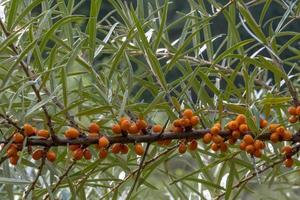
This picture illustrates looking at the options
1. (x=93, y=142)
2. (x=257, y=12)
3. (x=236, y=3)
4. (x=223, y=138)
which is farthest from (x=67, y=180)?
(x=257, y=12)

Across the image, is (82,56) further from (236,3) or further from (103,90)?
(236,3)

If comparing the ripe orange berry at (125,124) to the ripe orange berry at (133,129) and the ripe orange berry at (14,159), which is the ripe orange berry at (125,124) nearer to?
the ripe orange berry at (133,129)

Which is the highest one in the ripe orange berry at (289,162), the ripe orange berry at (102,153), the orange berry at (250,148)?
the ripe orange berry at (102,153)

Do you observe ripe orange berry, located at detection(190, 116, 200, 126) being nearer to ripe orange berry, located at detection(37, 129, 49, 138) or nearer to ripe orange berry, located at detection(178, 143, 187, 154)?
ripe orange berry, located at detection(178, 143, 187, 154)

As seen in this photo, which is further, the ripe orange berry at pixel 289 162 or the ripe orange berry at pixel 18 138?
the ripe orange berry at pixel 289 162

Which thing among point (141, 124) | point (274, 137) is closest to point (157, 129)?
point (141, 124)

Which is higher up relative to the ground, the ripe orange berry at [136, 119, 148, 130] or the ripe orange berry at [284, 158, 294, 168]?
the ripe orange berry at [136, 119, 148, 130]

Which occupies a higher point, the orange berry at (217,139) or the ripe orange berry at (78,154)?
the ripe orange berry at (78,154)

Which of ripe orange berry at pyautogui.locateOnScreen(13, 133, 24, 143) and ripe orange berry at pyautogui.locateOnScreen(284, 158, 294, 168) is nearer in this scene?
ripe orange berry at pyautogui.locateOnScreen(13, 133, 24, 143)

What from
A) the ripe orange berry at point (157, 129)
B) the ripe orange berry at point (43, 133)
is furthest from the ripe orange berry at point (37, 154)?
the ripe orange berry at point (157, 129)

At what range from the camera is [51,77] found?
686mm

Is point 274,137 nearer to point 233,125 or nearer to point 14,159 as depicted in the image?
point 233,125

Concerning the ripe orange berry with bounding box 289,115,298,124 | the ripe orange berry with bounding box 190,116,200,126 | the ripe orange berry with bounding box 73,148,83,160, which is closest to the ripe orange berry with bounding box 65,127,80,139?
the ripe orange berry with bounding box 73,148,83,160

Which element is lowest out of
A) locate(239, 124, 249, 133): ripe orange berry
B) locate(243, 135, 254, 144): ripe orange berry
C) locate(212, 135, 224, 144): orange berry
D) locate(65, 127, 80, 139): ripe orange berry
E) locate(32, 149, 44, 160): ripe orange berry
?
locate(243, 135, 254, 144): ripe orange berry
